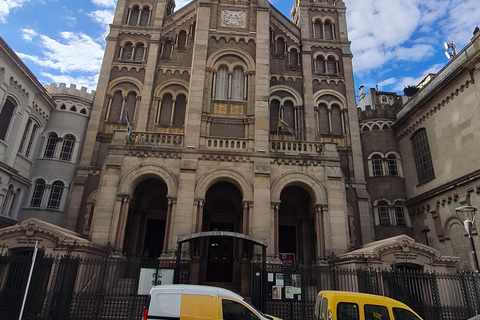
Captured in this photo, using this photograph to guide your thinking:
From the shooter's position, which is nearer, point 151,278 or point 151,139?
point 151,278

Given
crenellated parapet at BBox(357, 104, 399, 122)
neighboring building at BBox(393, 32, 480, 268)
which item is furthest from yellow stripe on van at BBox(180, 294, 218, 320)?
crenellated parapet at BBox(357, 104, 399, 122)

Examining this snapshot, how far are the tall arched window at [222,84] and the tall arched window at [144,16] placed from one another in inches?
395

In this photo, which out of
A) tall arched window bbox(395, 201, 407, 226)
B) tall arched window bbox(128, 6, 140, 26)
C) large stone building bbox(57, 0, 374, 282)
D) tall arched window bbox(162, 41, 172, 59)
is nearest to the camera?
large stone building bbox(57, 0, 374, 282)

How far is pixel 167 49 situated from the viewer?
2778 cm

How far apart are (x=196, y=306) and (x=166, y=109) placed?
19.2 metres

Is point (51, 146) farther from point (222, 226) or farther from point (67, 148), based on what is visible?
point (222, 226)

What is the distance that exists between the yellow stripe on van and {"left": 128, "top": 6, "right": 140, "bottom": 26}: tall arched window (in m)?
26.6

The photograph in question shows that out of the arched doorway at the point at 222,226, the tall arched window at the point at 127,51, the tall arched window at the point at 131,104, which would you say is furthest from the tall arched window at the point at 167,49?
the arched doorway at the point at 222,226

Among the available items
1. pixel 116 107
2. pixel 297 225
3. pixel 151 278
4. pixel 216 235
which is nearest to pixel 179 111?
pixel 116 107

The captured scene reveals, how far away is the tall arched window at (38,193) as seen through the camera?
882 inches

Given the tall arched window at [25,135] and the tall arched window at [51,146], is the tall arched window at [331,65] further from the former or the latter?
the tall arched window at [25,135]

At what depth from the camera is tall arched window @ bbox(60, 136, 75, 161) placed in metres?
23.7

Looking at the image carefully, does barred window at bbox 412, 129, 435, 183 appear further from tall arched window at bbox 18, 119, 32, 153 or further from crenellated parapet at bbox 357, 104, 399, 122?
tall arched window at bbox 18, 119, 32, 153

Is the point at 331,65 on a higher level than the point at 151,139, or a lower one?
higher
